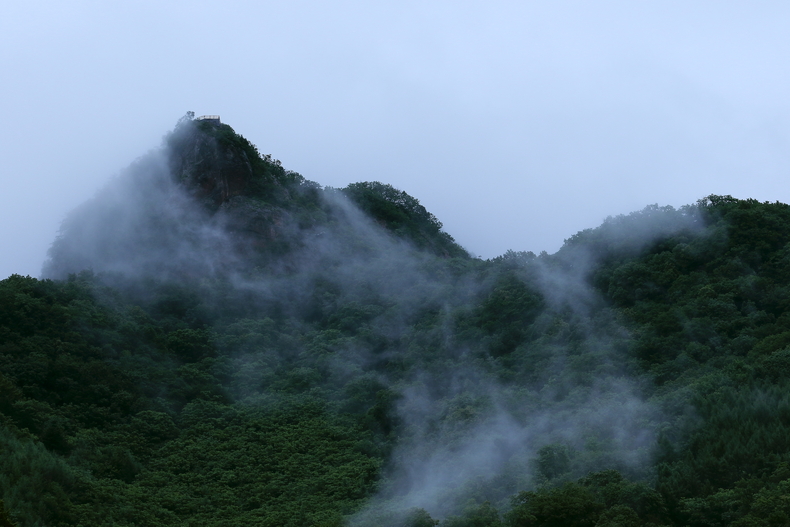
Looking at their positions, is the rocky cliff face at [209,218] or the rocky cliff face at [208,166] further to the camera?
the rocky cliff face at [208,166]

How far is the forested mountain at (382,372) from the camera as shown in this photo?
22734mm

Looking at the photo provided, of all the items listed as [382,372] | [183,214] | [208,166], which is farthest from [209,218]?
[382,372]

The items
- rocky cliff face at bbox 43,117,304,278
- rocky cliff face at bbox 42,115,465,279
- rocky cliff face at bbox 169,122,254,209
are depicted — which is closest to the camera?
rocky cliff face at bbox 43,117,304,278

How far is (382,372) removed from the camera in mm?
35562

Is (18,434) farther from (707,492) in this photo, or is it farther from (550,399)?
(707,492)

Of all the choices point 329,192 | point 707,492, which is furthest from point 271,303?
point 707,492

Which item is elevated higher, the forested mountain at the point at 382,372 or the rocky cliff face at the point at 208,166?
the rocky cliff face at the point at 208,166

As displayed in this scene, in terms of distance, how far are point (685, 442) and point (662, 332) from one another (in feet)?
27.7

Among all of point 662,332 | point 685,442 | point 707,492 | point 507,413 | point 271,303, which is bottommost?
point 707,492

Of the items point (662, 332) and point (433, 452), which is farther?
point (662, 332)

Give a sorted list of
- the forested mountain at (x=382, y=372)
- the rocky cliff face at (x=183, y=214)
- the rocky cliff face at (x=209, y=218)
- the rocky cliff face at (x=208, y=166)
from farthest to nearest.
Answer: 1. the rocky cliff face at (x=208, y=166)
2. the rocky cliff face at (x=209, y=218)
3. the rocky cliff face at (x=183, y=214)
4. the forested mountain at (x=382, y=372)

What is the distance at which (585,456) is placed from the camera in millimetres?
23656

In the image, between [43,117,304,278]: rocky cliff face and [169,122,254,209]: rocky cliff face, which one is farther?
[169,122,254,209]: rocky cliff face

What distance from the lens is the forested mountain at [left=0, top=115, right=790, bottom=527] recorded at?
22.7 meters
